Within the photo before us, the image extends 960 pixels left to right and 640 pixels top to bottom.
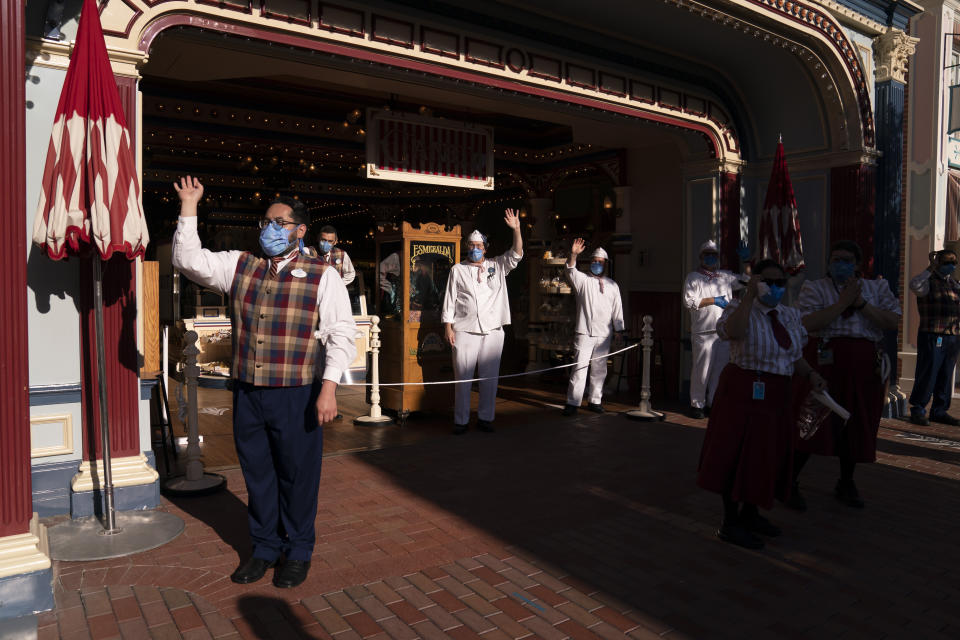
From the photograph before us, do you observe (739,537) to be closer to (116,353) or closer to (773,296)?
(773,296)

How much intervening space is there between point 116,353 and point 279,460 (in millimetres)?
1655

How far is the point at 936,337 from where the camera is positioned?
8016 mm

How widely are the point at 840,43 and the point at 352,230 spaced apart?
1269 cm

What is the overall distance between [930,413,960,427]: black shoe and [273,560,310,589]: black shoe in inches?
297

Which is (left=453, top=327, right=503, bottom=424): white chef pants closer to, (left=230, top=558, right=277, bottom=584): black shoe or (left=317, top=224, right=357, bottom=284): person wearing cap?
(left=317, top=224, right=357, bottom=284): person wearing cap

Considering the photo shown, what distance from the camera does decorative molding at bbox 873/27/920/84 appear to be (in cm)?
862

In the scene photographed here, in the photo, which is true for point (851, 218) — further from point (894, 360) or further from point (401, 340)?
point (401, 340)

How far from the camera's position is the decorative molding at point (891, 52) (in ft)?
28.3

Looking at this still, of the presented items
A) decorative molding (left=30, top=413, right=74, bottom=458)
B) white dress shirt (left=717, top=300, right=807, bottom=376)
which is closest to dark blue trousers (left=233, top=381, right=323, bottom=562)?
decorative molding (left=30, top=413, right=74, bottom=458)

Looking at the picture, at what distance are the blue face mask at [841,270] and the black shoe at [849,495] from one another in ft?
4.70

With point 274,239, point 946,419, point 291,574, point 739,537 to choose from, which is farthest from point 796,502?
point 946,419

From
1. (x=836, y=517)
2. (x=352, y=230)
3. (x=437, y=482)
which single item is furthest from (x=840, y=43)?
(x=352, y=230)

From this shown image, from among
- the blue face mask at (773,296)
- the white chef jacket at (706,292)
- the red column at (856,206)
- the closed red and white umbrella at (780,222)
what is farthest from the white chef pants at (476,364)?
the red column at (856,206)

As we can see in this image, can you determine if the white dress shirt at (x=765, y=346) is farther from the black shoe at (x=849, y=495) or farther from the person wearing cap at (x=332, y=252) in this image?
the person wearing cap at (x=332, y=252)
